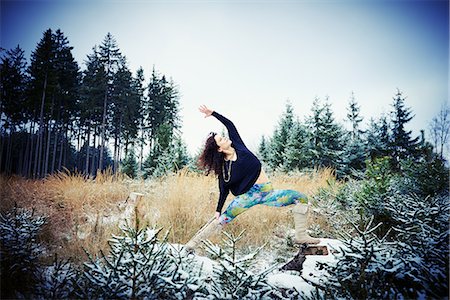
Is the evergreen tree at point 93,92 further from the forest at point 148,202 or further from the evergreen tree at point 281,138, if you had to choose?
the evergreen tree at point 281,138

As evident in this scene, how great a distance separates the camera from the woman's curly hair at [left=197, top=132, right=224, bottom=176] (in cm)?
222

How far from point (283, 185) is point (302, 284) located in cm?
244

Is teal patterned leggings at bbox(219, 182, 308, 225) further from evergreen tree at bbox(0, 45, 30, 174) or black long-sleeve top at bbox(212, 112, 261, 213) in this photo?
evergreen tree at bbox(0, 45, 30, 174)

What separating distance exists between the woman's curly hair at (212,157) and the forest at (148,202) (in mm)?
831

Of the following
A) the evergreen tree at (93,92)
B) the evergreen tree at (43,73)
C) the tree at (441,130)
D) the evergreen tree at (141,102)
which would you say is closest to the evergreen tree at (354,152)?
the tree at (441,130)

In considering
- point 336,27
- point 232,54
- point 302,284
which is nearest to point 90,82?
point 232,54

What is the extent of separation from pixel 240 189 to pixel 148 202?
193 cm

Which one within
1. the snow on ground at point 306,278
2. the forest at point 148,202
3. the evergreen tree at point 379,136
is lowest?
the snow on ground at point 306,278

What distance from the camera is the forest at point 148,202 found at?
1.40 meters

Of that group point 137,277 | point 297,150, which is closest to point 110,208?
point 137,277

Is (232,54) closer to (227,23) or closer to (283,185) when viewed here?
(227,23)

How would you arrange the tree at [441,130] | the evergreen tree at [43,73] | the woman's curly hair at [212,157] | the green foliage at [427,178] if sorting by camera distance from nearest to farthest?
1. the woman's curly hair at [212,157]
2. the tree at [441,130]
3. the green foliage at [427,178]
4. the evergreen tree at [43,73]

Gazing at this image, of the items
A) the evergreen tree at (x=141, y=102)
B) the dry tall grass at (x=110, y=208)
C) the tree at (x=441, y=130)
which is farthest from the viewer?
the evergreen tree at (x=141, y=102)

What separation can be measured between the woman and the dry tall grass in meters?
0.79
